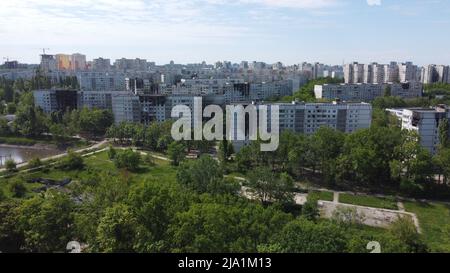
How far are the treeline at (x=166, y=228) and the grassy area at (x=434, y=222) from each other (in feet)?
2.21

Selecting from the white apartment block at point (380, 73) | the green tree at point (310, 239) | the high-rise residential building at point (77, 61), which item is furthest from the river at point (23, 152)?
the high-rise residential building at point (77, 61)

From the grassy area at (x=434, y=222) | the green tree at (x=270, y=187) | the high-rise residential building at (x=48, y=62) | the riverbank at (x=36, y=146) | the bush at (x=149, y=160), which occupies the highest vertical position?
the high-rise residential building at (x=48, y=62)

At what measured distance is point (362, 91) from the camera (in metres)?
20.4

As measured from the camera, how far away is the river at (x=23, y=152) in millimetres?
12690

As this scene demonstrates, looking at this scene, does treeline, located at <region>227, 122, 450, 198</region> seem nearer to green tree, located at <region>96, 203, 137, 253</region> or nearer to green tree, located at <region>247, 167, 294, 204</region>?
green tree, located at <region>247, 167, 294, 204</region>

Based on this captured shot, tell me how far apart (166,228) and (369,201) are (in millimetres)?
5263

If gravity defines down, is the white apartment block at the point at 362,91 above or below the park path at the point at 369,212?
Result: above

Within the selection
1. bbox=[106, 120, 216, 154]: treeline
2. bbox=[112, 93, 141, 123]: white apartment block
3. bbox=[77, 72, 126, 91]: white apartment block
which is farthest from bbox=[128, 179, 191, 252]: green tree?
bbox=[77, 72, 126, 91]: white apartment block

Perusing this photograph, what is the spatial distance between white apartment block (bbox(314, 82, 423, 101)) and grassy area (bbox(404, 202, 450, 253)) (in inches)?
453

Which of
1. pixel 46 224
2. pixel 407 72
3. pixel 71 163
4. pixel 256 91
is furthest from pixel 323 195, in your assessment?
pixel 407 72

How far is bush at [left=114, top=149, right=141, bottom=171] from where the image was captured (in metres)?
10.4

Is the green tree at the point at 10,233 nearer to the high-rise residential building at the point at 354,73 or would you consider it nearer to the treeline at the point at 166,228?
the treeline at the point at 166,228
